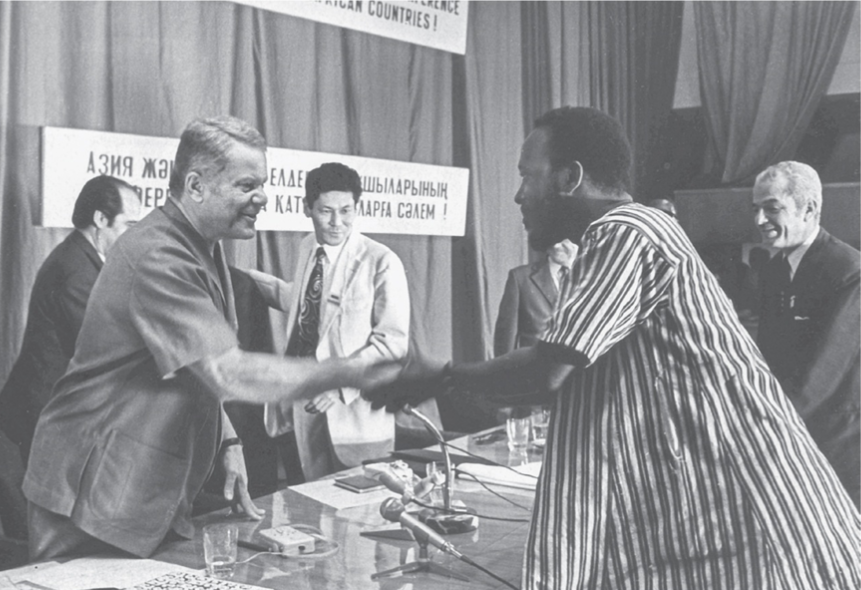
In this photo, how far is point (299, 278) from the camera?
9.14ft

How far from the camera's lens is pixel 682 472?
1.40 meters

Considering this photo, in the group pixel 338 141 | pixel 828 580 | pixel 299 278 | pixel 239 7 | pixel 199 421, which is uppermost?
pixel 239 7

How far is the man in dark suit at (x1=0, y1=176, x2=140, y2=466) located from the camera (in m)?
2.10

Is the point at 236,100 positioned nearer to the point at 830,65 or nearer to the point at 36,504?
the point at 36,504

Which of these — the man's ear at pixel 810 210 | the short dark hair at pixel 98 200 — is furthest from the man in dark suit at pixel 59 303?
the man's ear at pixel 810 210

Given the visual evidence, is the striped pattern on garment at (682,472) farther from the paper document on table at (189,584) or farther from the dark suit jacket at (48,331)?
the dark suit jacket at (48,331)

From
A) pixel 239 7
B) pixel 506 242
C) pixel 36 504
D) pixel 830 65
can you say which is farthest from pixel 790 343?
pixel 36 504

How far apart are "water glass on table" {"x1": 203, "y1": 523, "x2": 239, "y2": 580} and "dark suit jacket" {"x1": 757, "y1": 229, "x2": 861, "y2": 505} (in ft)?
6.44

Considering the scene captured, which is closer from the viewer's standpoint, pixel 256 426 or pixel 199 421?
pixel 199 421

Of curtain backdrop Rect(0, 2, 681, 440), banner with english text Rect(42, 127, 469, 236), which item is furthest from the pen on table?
banner with english text Rect(42, 127, 469, 236)

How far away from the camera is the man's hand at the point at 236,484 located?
1.77 metres

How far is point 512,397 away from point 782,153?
3296 millimetres

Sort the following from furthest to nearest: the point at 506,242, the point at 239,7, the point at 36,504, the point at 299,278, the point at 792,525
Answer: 1. the point at 506,242
2. the point at 299,278
3. the point at 239,7
4. the point at 36,504
5. the point at 792,525

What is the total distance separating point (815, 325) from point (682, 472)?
1749 mm
